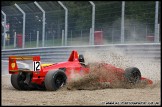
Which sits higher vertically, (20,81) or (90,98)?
(20,81)

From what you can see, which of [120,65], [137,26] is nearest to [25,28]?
[137,26]

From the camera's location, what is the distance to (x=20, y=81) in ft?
32.8

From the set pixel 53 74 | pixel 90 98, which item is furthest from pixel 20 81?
pixel 90 98

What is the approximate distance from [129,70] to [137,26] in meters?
6.66

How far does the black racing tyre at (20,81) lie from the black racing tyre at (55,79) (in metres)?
0.83

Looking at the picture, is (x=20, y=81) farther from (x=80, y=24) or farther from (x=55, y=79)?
(x=80, y=24)

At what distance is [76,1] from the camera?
3400 cm

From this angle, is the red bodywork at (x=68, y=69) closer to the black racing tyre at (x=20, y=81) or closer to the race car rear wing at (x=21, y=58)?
the race car rear wing at (x=21, y=58)

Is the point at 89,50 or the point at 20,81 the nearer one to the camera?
the point at 20,81

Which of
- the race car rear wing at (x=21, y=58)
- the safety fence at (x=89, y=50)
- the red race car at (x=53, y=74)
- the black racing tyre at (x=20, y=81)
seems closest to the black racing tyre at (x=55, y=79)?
the red race car at (x=53, y=74)

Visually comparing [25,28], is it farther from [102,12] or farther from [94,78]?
[94,78]

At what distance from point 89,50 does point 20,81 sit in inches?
336

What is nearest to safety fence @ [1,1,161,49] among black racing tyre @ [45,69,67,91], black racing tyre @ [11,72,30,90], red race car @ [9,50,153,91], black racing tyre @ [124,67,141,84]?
black racing tyre @ [124,67,141,84]

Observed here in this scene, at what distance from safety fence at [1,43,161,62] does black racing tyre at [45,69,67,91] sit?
6803 millimetres
